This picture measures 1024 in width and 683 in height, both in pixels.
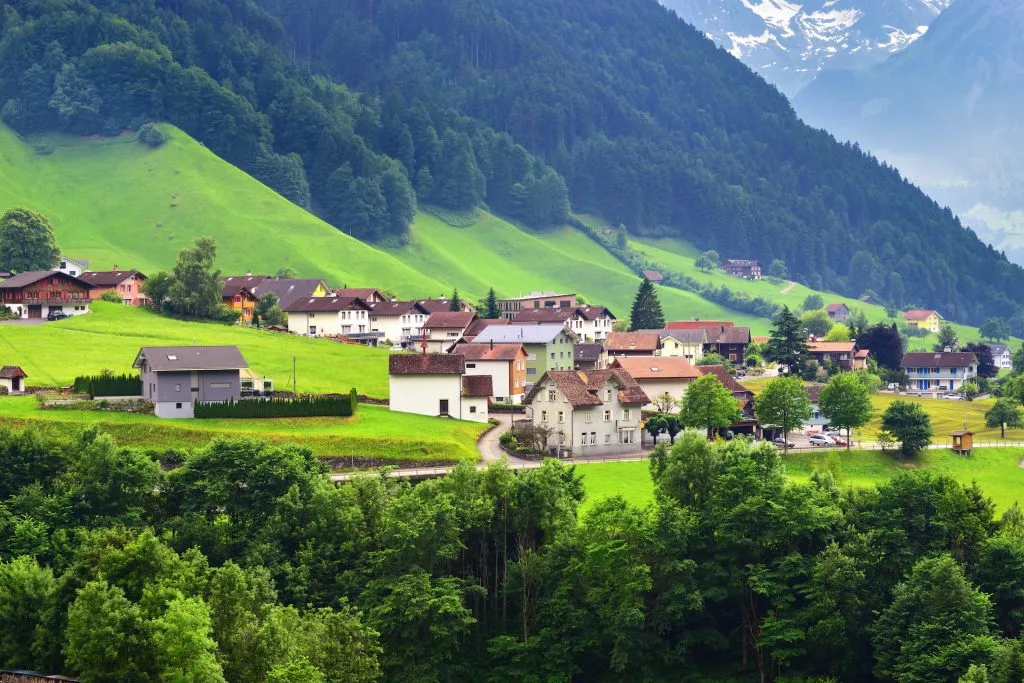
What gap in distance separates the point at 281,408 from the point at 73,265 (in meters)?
79.7

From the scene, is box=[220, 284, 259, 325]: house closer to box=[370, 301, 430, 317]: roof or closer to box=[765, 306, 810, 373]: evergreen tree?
box=[370, 301, 430, 317]: roof

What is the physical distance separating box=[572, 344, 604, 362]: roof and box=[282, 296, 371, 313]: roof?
2686 cm

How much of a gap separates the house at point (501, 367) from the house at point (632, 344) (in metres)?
30.3

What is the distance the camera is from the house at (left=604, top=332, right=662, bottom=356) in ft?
467

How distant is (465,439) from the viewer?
90.7 meters

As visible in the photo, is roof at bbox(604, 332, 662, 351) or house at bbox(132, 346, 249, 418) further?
roof at bbox(604, 332, 662, 351)

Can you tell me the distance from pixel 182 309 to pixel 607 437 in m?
54.1

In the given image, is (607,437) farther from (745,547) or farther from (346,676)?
(346,676)

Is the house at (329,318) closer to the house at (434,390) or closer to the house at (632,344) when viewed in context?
the house at (632,344)

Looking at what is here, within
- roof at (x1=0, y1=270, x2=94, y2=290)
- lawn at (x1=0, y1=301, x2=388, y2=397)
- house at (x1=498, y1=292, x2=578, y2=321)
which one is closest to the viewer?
lawn at (x1=0, y1=301, x2=388, y2=397)

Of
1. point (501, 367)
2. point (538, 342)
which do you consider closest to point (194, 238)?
point (538, 342)

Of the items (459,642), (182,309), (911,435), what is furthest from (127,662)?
(182,309)

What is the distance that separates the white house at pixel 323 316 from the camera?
144375 mm

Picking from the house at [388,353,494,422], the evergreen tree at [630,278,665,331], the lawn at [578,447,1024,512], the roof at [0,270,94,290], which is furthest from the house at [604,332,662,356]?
the roof at [0,270,94,290]
